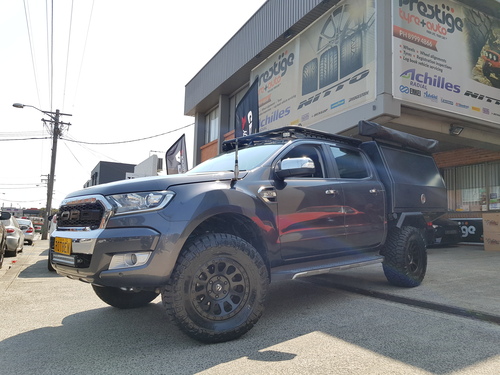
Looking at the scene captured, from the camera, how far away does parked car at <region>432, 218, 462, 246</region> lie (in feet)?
33.1

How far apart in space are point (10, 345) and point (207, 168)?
2483 millimetres

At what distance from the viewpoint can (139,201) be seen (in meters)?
2.92

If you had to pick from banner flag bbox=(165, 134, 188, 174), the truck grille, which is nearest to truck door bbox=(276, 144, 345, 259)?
the truck grille

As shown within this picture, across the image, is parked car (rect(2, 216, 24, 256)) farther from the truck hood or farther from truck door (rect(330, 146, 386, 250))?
truck door (rect(330, 146, 386, 250))

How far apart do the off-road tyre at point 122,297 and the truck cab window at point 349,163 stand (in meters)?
2.72

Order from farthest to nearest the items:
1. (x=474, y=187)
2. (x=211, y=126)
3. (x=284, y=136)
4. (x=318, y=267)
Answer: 1. (x=211, y=126)
2. (x=474, y=187)
3. (x=284, y=136)
4. (x=318, y=267)

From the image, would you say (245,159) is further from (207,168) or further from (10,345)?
(10,345)

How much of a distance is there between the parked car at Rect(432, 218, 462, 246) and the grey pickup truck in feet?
18.6

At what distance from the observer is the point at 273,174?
3.64m

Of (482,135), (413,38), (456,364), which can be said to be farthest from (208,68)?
(456,364)

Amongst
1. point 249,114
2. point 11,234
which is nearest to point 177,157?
point 249,114

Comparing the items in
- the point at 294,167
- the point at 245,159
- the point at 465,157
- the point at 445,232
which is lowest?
the point at 445,232

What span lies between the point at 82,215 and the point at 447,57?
9.36 m

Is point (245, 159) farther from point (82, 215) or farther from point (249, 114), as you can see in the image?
point (249, 114)
